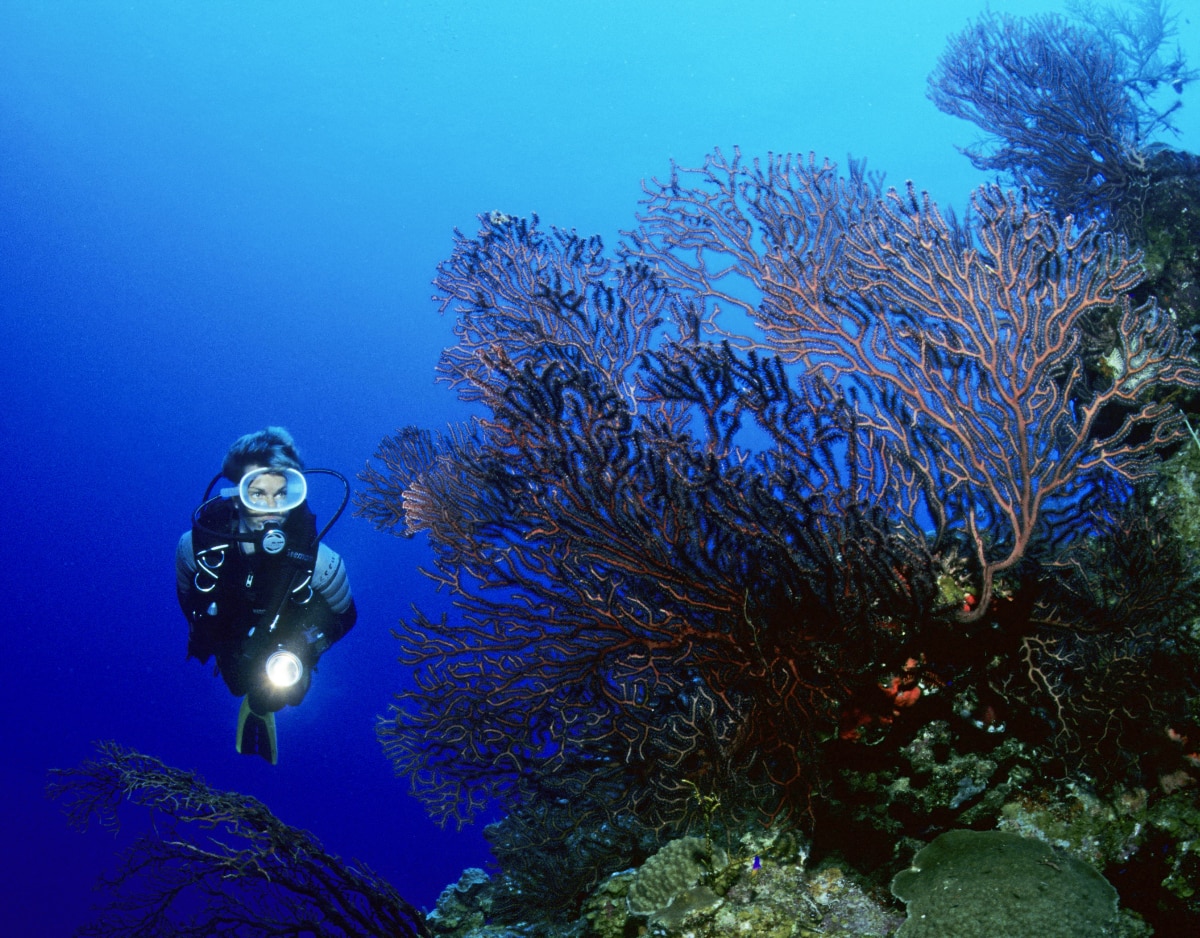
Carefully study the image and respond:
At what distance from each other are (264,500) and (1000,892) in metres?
5.86

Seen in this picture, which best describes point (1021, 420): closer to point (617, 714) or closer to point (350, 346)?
point (617, 714)

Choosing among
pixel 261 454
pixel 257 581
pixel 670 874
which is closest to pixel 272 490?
pixel 261 454

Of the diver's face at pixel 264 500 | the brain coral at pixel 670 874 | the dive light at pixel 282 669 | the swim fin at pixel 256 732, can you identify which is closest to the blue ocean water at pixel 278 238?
the swim fin at pixel 256 732

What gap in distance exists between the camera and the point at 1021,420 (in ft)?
9.89

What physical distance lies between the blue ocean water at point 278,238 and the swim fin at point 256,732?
133 feet

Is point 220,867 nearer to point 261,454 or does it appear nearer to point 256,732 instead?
point 256,732

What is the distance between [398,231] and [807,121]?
50.2 meters

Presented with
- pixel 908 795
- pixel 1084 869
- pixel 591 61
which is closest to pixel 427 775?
pixel 908 795

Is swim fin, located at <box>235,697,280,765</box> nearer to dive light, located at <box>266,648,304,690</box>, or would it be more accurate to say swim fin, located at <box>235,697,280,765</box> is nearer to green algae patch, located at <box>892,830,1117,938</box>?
dive light, located at <box>266,648,304,690</box>

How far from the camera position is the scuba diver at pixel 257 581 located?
17.5 feet

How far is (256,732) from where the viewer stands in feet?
19.2

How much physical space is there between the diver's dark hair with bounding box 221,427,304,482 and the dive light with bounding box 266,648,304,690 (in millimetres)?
1716

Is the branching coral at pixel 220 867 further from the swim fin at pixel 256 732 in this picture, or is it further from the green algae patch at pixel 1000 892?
the green algae patch at pixel 1000 892

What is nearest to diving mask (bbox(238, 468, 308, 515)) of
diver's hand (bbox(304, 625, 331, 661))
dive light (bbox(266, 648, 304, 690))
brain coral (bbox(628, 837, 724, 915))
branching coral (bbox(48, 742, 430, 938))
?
dive light (bbox(266, 648, 304, 690))
